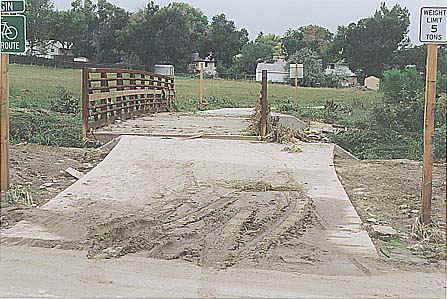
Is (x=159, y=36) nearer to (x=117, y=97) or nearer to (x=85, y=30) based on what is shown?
(x=85, y=30)

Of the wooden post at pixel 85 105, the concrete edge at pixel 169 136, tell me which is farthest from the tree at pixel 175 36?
the concrete edge at pixel 169 136

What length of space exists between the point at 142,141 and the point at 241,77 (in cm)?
6362

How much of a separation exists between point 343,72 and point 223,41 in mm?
14450

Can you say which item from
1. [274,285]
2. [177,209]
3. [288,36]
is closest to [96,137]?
[177,209]

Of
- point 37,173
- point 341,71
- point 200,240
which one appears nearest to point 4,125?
point 37,173

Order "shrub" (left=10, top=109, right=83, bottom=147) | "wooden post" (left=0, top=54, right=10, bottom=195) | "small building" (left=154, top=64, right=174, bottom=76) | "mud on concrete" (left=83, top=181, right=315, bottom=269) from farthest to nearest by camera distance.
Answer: "small building" (left=154, top=64, right=174, bottom=76)
"shrub" (left=10, top=109, right=83, bottom=147)
"wooden post" (left=0, top=54, right=10, bottom=195)
"mud on concrete" (left=83, top=181, right=315, bottom=269)

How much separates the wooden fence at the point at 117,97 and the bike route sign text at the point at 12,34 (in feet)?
17.8

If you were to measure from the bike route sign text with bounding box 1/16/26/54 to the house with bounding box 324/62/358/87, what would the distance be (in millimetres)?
65366

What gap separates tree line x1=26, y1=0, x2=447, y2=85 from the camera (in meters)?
55.8

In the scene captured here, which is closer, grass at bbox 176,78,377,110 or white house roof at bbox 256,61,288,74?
grass at bbox 176,78,377,110

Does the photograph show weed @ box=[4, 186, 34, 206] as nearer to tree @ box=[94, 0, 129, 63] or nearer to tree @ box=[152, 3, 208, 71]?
tree @ box=[94, 0, 129, 63]

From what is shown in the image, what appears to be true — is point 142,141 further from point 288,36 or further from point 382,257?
point 288,36

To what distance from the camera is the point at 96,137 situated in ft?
44.9

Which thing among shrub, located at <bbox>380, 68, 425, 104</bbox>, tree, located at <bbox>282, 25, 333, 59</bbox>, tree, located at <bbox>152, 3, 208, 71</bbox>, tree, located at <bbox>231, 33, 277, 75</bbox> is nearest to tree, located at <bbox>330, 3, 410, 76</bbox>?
tree, located at <bbox>231, 33, 277, 75</bbox>
